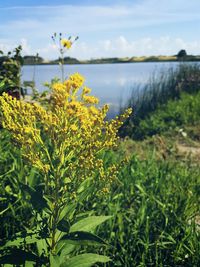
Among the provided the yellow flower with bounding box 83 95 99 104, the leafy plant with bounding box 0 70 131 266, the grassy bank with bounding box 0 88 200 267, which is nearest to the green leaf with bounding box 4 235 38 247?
the leafy plant with bounding box 0 70 131 266

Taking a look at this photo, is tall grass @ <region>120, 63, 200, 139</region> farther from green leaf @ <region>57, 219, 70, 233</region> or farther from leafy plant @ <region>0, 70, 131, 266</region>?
green leaf @ <region>57, 219, 70, 233</region>

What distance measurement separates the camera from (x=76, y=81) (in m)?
2.81

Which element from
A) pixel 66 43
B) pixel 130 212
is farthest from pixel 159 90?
pixel 66 43

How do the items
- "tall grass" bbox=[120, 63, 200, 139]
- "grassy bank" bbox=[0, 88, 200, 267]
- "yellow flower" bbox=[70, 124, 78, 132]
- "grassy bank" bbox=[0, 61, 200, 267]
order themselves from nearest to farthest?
"yellow flower" bbox=[70, 124, 78, 132], "grassy bank" bbox=[0, 61, 200, 267], "grassy bank" bbox=[0, 88, 200, 267], "tall grass" bbox=[120, 63, 200, 139]

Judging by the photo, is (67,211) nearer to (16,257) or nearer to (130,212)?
(16,257)

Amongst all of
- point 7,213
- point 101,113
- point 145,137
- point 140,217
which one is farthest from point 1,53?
point 145,137

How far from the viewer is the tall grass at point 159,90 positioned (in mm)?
12578

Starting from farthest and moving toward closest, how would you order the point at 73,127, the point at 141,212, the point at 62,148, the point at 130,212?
the point at 130,212
the point at 141,212
the point at 62,148
the point at 73,127

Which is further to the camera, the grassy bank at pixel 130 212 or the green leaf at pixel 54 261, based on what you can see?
the grassy bank at pixel 130 212

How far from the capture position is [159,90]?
1452 centimetres

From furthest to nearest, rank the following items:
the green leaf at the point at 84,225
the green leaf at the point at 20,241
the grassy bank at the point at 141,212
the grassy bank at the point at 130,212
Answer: the grassy bank at the point at 141,212 → the grassy bank at the point at 130,212 → the green leaf at the point at 84,225 → the green leaf at the point at 20,241

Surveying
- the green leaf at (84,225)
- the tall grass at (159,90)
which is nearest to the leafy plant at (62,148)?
the green leaf at (84,225)

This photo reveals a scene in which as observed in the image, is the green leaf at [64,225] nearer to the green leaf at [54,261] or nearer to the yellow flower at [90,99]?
the green leaf at [54,261]

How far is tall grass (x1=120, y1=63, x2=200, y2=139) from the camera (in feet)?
41.3
